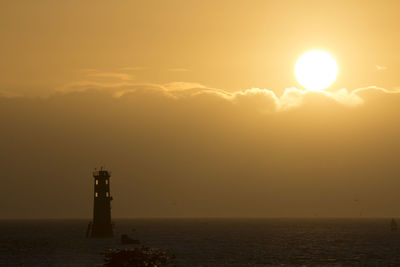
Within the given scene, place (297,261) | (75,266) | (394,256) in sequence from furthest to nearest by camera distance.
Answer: (394,256) < (297,261) < (75,266)

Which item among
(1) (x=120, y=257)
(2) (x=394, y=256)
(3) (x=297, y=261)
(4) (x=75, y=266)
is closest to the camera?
(1) (x=120, y=257)

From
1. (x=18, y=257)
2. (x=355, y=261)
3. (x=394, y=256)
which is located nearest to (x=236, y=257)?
(x=355, y=261)

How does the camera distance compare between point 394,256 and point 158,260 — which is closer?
point 158,260

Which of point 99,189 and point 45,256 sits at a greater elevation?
point 99,189

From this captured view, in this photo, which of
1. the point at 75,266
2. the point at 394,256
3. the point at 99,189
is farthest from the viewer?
the point at 99,189

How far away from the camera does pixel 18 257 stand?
100m

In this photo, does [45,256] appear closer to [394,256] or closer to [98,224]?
[98,224]

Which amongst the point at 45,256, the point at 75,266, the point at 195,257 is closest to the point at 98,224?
the point at 45,256

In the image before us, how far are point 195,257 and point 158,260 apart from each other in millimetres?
26043

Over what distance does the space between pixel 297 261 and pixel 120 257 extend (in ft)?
124

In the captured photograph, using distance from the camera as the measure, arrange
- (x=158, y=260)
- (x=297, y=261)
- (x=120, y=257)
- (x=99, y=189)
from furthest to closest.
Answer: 1. (x=99, y=189)
2. (x=297, y=261)
3. (x=158, y=260)
4. (x=120, y=257)

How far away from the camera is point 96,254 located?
98.1 m

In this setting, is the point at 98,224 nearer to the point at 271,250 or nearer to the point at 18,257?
the point at 18,257

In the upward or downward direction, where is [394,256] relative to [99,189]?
downward
